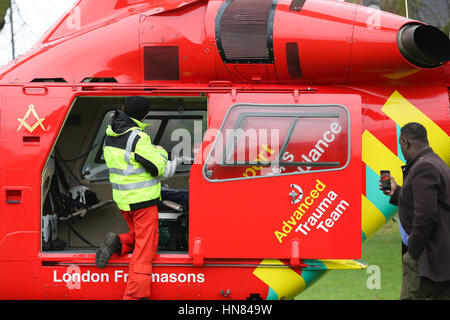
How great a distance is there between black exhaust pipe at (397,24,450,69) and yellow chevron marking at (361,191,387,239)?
4.07 ft

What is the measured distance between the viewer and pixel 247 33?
5758mm

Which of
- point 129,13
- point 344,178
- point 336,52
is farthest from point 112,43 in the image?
point 344,178

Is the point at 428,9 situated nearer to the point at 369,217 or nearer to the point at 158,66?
the point at 369,217

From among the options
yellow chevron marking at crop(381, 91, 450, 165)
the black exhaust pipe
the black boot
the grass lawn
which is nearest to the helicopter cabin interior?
the black boot

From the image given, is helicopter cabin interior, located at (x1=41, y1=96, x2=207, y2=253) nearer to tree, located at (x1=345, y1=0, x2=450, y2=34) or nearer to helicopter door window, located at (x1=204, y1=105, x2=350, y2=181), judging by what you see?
helicopter door window, located at (x1=204, y1=105, x2=350, y2=181)

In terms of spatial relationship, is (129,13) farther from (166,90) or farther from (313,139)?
(313,139)

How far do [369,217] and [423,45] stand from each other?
4.92ft

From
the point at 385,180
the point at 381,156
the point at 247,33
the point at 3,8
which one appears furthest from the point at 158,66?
the point at 3,8

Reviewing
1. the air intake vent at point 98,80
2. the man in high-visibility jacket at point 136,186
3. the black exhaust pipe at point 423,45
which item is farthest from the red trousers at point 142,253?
the black exhaust pipe at point 423,45

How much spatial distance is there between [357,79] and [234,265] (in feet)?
6.23

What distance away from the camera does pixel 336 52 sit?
18.6 feet

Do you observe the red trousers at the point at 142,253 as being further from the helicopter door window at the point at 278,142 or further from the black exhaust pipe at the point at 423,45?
the black exhaust pipe at the point at 423,45

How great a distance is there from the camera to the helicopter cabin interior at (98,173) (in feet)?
20.6

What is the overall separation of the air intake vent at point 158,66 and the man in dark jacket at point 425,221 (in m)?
2.10
